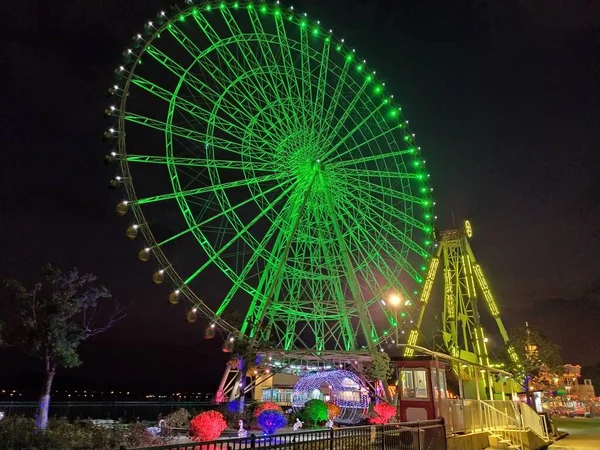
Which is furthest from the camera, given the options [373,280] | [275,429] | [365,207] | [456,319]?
[456,319]

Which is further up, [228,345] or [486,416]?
[228,345]

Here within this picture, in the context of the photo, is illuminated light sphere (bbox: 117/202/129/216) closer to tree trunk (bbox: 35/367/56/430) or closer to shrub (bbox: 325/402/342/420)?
tree trunk (bbox: 35/367/56/430)

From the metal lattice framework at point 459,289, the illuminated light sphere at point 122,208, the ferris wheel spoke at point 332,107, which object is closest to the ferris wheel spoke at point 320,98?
the ferris wheel spoke at point 332,107

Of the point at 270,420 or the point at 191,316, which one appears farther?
the point at 191,316

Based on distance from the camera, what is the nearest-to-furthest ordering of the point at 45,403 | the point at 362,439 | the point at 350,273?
the point at 362,439, the point at 45,403, the point at 350,273

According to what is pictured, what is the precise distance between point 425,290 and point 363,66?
81.4 ft

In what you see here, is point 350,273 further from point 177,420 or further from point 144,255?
point 177,420

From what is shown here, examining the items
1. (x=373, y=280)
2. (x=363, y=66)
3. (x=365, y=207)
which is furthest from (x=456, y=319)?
(x=363, y=66)

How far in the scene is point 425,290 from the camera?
45062 mm

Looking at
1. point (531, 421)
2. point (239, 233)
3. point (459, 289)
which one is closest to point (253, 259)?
point (239, 233)

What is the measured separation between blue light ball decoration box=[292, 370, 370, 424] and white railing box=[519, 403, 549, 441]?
8.53 meters

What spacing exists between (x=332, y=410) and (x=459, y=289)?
25.3 metres

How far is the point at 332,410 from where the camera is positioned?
25.4 m

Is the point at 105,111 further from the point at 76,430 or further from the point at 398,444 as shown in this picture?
the point at 398,444
